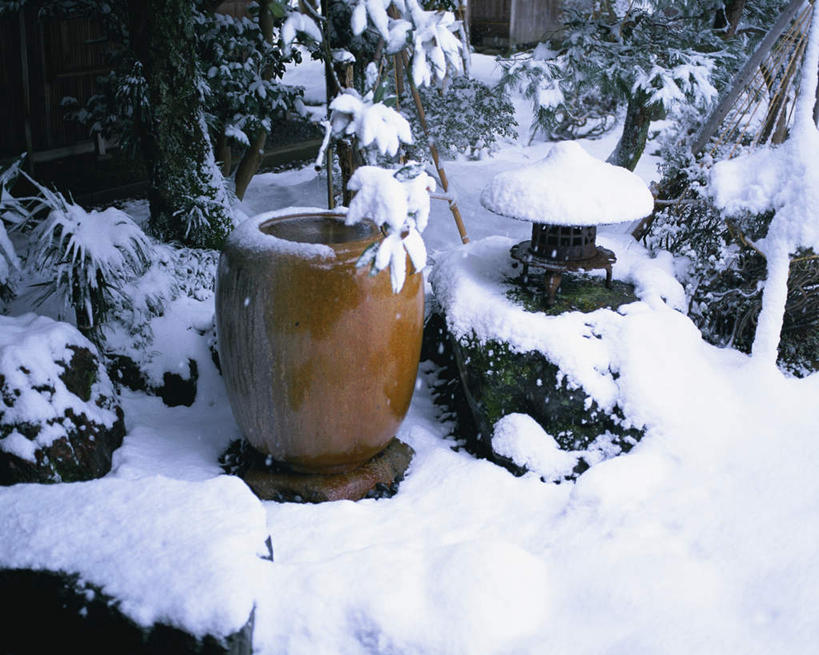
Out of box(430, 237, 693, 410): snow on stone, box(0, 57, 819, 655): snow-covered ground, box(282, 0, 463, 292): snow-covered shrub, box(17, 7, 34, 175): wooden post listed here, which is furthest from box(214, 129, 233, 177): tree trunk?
box(0, 57, 819, 655): snow-covered ground

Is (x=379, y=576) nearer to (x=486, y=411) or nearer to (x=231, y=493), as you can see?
(x=231, y=493)

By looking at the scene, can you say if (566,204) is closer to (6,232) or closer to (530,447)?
(530,447)

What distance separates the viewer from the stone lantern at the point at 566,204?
8.77ft

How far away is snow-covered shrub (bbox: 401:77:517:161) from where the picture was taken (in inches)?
222

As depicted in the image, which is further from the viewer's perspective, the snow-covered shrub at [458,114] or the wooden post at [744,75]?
the snow-covered shrub at [458,114]

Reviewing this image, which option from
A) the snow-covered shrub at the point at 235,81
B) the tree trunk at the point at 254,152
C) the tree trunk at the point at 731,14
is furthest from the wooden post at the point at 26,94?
the tree trunk at the point at 731,14

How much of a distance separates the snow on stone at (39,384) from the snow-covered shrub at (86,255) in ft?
0.66

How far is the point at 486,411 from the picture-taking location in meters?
2.81

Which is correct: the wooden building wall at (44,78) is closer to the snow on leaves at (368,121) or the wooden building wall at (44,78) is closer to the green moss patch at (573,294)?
the snow on leaves at (368,121)

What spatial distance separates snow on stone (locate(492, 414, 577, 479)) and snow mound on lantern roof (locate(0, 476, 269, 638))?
1052mm

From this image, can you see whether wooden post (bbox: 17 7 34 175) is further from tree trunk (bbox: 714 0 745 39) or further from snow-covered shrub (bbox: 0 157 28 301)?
tree trunk (bbox: 714 0 745 39)

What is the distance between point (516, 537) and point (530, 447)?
0.43 metres

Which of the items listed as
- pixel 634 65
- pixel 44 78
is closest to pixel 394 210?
pixel 634 65

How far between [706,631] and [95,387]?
2269 millimetres
